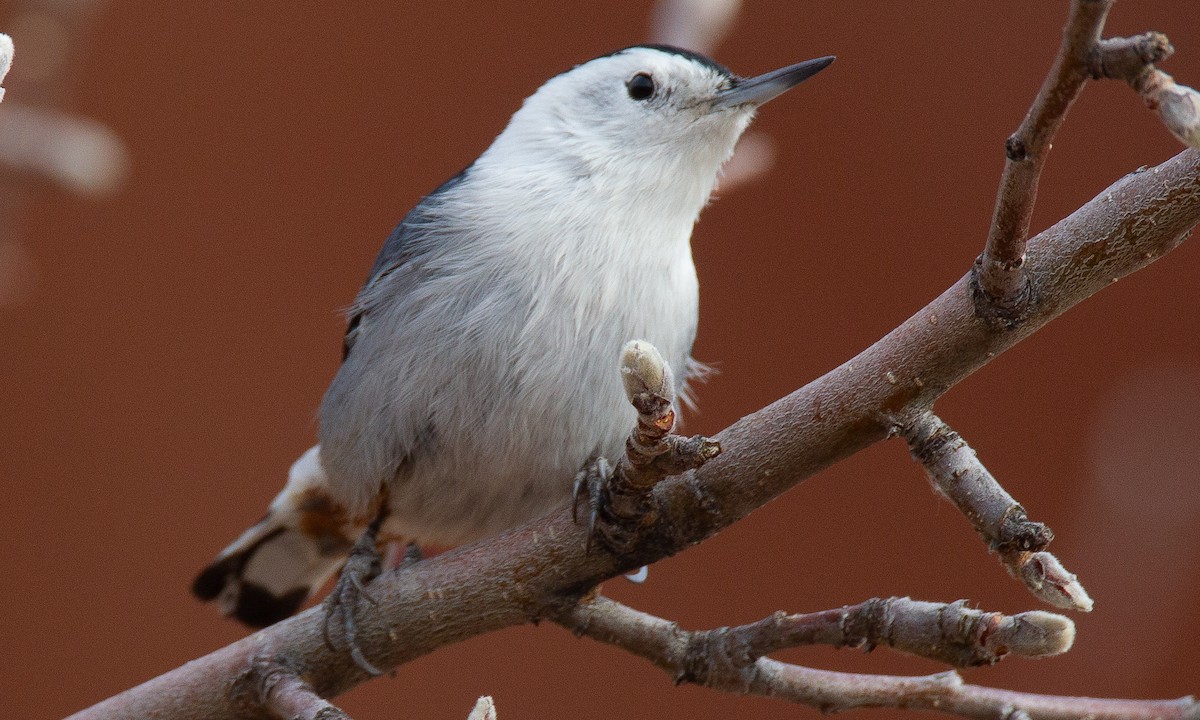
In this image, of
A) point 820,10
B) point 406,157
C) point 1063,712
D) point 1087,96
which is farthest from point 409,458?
point 1087,96

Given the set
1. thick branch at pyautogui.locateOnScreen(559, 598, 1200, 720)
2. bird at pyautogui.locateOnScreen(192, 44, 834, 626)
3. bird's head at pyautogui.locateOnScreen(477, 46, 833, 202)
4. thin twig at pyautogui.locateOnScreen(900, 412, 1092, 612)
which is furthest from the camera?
bird's head at pyautogui.locateOnScreen(477, 46, 833, 202)

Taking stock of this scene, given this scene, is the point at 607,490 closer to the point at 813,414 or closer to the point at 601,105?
the point at 813,414

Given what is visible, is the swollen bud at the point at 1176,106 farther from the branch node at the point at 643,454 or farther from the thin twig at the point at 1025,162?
the branch node at the point at 643,454

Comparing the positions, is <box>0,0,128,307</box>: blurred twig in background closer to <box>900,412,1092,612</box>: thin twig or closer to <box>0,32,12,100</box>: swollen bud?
<box>0,32,12,100</box>: swollen bud

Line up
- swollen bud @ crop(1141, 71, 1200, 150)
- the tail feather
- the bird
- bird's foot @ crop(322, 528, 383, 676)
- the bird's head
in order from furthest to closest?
the tail feather, the bird's head, the bird, bird's foot @ crop(322, 528, 383, 676), swollen bud @ crop(1141, 71, 1200, 150)

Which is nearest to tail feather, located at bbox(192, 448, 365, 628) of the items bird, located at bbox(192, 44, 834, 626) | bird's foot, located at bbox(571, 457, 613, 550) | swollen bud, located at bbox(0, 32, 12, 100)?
bird, located at bbox(192, 44, 834, 626)

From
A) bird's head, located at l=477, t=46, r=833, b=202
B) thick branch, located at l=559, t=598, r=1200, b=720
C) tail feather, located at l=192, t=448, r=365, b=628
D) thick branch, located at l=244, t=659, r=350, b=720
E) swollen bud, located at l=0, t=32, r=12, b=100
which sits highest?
bird's head, located at l=477, t=46, r=833, b=202
